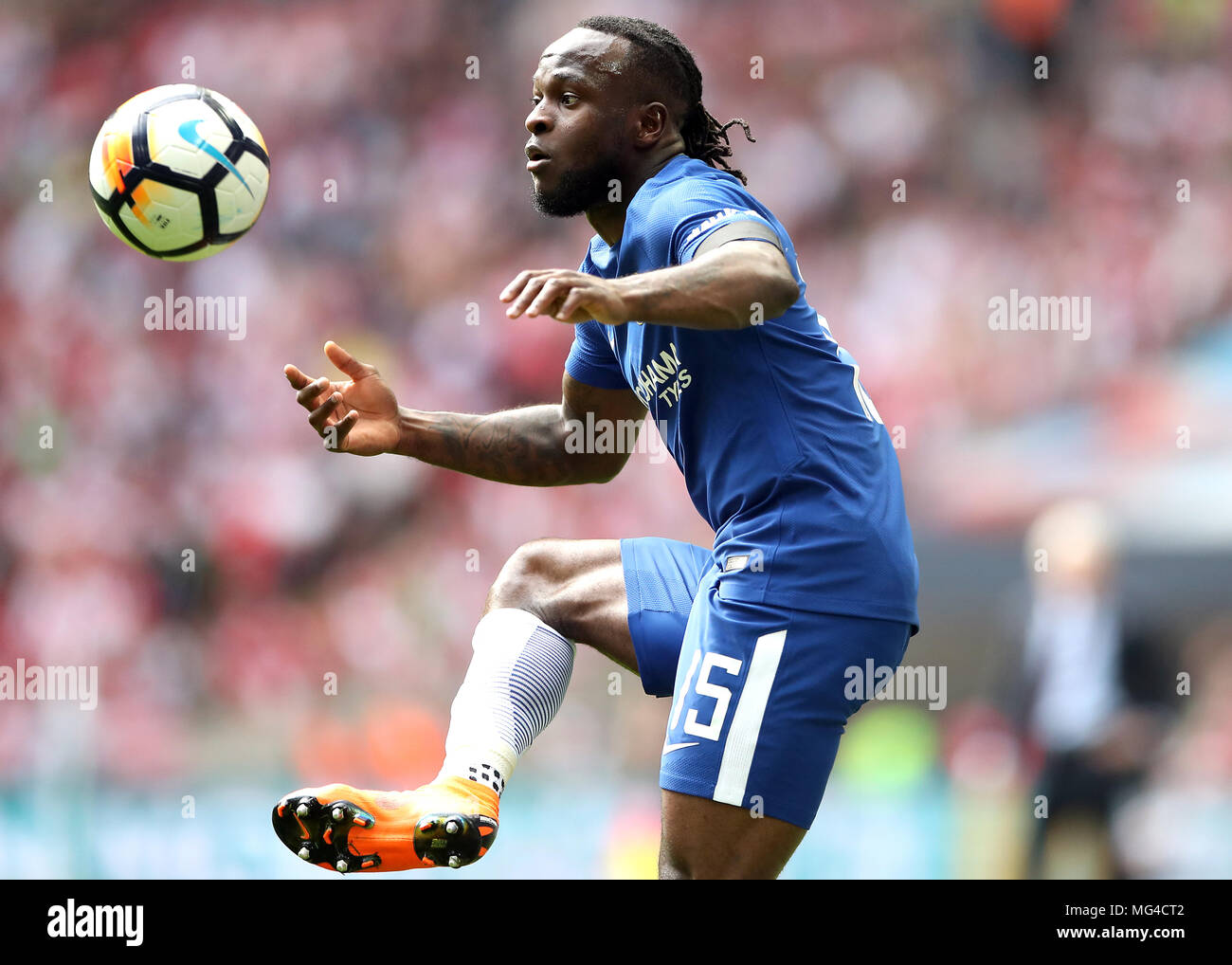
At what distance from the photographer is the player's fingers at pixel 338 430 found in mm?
3967

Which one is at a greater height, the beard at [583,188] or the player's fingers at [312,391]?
the beard at [583,188]

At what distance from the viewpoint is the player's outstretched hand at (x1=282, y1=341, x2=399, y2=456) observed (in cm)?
391

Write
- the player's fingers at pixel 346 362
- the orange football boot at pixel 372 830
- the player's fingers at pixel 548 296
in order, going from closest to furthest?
1. the player's fingers at pixel 548 296
2. the orange football boot at pixel 372 830
3. the player's fingers at pixel 346 362

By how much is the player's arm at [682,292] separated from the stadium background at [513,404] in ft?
15.2

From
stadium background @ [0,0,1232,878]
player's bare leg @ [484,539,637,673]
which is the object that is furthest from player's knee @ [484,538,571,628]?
stadium background @ [0,0,1232,878]

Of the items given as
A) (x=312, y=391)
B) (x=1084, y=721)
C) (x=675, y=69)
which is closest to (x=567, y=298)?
(x=312, y=391)

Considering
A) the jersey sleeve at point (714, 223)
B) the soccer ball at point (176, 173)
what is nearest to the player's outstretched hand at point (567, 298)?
the jersey sleeve at point (714, 223)

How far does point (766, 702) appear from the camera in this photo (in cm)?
346

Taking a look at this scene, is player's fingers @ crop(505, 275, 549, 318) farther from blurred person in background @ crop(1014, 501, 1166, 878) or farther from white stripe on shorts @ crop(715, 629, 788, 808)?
blurred person in background @ crop(1014, 501, 1166, 878)

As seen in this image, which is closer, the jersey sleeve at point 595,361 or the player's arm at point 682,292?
the player's arm at point 682,292

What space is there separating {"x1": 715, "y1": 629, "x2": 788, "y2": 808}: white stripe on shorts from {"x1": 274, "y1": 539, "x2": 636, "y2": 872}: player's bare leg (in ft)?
1.70

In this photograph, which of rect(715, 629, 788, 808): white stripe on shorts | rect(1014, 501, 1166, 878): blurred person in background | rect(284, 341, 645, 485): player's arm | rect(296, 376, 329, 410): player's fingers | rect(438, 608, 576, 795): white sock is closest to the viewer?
rect(715, 629, 788, 808): white stripe on shorts

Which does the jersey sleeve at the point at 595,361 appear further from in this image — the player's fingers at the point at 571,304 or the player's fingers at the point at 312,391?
the player's fingers at the point at 571,304

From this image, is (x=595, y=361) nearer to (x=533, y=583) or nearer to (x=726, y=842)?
(x=533, y=583)
